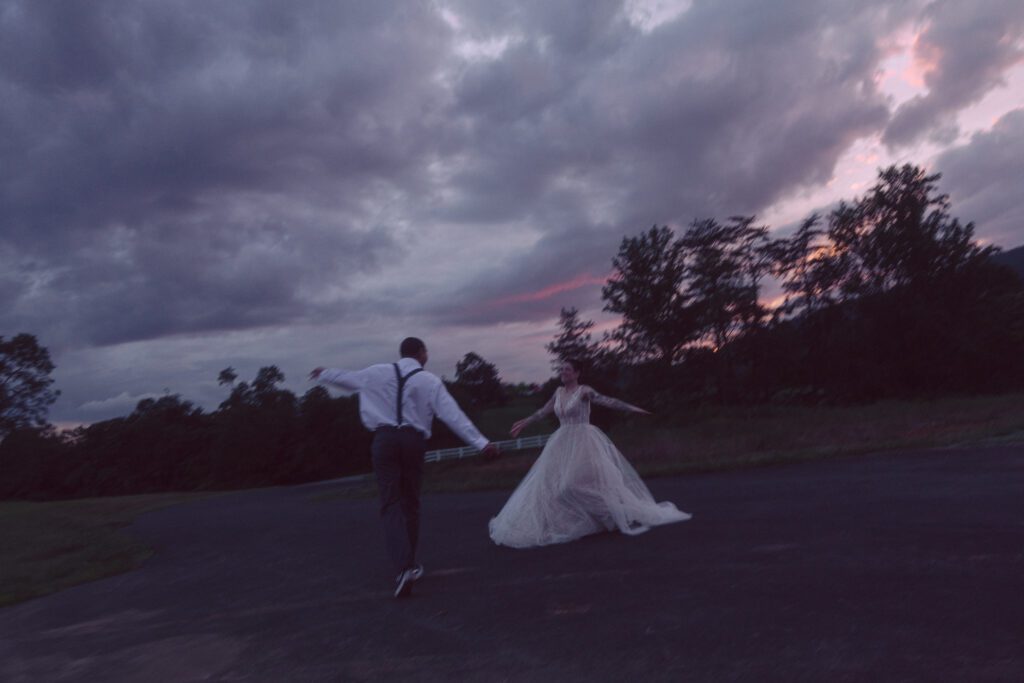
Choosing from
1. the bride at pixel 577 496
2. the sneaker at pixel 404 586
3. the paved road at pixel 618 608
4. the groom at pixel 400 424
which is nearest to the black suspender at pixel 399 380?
the groom at pixel 400 424

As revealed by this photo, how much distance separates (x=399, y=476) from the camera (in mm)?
8094

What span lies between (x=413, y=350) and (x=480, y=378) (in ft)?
231

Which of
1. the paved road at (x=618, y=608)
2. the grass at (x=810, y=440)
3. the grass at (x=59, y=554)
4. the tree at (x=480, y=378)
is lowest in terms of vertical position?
the paved road at (x=618, y=608)

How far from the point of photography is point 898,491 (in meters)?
11.3

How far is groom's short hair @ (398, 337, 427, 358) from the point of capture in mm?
8484

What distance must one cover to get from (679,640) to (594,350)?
5000 cm

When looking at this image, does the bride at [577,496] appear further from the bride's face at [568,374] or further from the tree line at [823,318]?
the tree line at [823,318]

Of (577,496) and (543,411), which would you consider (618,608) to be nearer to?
(577,496)

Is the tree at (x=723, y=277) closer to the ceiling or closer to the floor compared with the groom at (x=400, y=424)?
closer to the ceiling

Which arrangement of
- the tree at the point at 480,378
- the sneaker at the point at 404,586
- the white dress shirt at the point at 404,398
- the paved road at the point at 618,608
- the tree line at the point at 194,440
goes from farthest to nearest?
the tree at the point at 480,378
the tree line at the point at 194,440
the white dress shirt at the point at 404,398
the sneaker at the point at 404,586
the paved road at the point at 618,608

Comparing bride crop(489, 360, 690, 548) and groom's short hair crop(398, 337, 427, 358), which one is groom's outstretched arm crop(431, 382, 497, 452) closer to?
groom's short hair crop(398, 337, 427, 358)

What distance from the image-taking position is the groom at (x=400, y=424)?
8.03 meters

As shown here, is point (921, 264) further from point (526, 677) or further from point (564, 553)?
point (526, 677)

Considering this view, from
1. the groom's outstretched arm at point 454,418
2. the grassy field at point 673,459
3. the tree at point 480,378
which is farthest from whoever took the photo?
the tree at point 480,378
